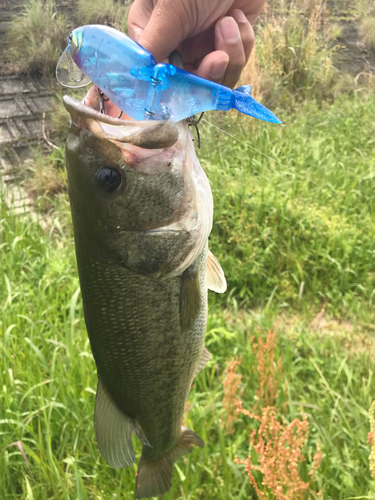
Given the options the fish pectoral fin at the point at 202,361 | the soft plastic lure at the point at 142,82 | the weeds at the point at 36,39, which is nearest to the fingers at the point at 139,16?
the soft plastic lure at the point at 142,82

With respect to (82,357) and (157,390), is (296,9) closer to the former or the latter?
(82,357)

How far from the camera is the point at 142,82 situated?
39.3 inches

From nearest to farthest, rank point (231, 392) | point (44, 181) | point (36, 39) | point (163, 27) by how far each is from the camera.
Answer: point (163, 27)
point (231, 392)
point (44, 181)
point (36, 39)

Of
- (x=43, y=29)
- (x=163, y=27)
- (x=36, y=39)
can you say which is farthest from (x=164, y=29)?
(x=43, y=29)

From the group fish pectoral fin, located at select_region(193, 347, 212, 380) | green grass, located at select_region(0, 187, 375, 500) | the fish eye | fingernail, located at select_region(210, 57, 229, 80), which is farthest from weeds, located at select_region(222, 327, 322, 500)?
fingernail, located at select_region(210, 57, 229, 80)

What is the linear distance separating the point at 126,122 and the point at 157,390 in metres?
0.78

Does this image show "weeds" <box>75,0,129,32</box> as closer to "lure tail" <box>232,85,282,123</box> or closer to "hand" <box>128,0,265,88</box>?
"hand" <box>128,0,265,88</box>

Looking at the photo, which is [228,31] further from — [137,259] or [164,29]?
[137,259]

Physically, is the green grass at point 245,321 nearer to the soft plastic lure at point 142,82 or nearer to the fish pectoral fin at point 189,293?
the fish pectoral fin at point 189,293

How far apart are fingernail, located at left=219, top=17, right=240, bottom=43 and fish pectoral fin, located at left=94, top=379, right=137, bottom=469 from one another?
112 cm

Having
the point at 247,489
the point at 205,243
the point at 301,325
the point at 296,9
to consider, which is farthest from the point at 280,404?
the point at 296,9

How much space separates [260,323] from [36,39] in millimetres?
6931

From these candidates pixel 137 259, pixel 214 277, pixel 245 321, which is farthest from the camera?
pixel 245 321

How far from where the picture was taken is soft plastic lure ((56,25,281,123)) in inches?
38.6
